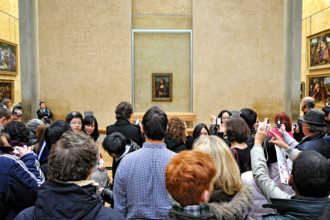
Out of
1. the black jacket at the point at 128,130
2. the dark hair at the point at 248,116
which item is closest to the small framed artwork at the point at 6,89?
the black jacket at the point at 128,130

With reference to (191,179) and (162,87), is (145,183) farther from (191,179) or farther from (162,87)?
(162,87)

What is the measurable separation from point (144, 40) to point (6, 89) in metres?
10.4

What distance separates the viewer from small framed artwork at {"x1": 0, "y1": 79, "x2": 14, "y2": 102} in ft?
61.6

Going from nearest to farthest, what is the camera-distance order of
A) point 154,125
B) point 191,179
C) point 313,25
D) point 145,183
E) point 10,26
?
point 191,179 → point 145,183 → point 154,125 → point 10,26 → point 313,25

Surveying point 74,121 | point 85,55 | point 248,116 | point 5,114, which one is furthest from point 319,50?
point 5,114

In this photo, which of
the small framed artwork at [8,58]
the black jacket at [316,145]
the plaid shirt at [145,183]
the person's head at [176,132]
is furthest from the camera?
the small framed artwork at [8,58]

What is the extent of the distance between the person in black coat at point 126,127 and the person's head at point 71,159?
9.97ft

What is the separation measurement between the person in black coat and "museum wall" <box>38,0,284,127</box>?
8568mm

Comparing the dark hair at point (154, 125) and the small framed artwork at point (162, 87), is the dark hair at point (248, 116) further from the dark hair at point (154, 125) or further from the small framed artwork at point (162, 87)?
the small framed artwork at point (162, 87)

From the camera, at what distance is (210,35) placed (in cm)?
1388

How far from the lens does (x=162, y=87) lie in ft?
45.7

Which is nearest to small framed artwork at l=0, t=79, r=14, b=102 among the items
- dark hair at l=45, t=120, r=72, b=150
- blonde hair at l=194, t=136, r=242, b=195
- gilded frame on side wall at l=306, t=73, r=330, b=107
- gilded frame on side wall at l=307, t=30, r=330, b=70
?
dark hair at l=45, t=120, r=72, b=150

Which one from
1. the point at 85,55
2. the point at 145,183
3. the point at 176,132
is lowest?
the point at 145,183

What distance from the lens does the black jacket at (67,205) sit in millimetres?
1756
